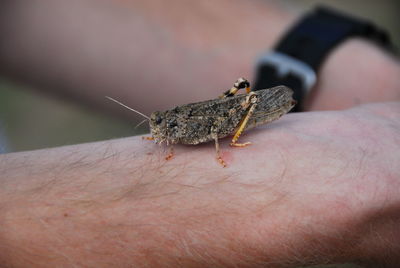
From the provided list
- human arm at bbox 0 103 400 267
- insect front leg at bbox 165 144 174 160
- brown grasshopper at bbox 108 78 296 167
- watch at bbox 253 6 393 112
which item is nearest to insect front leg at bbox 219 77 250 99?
brown grasshopper at bbox 108 78 296 167

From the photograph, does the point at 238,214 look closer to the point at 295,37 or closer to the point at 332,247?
the point at 332,247

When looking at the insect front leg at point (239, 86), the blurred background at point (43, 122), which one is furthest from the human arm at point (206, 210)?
the blurred background at point (43, 122)

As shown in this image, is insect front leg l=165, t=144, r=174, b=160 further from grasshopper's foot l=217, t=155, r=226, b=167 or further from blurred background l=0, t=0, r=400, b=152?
blurred background l=0, t=0, r=400, b=152

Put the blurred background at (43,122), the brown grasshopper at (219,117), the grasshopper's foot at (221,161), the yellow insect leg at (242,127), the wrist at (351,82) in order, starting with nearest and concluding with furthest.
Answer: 1. the grasshopper's foot at (221,161)
2. the yellow insect leg at (242,127)
3. the brown grasshopper at (219,117)
4. the wrist at (351,82)
5. the blurred background at (43,122)

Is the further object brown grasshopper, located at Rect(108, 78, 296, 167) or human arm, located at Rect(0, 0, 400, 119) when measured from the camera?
human arm, located at Rect(0, 0, 400, 119)

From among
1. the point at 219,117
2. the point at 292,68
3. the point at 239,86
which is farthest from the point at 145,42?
the point at 219,117

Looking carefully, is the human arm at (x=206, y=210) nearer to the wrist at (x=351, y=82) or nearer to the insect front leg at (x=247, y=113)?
the insect front leg at (x=247, y=113)

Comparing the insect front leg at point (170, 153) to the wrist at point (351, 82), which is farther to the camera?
the wrist at point (351, 82)

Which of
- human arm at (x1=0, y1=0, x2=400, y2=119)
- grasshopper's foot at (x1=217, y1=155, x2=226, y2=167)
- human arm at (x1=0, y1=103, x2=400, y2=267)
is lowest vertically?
human arm at (x1=0, y1=103, x2=400, y2=267)
